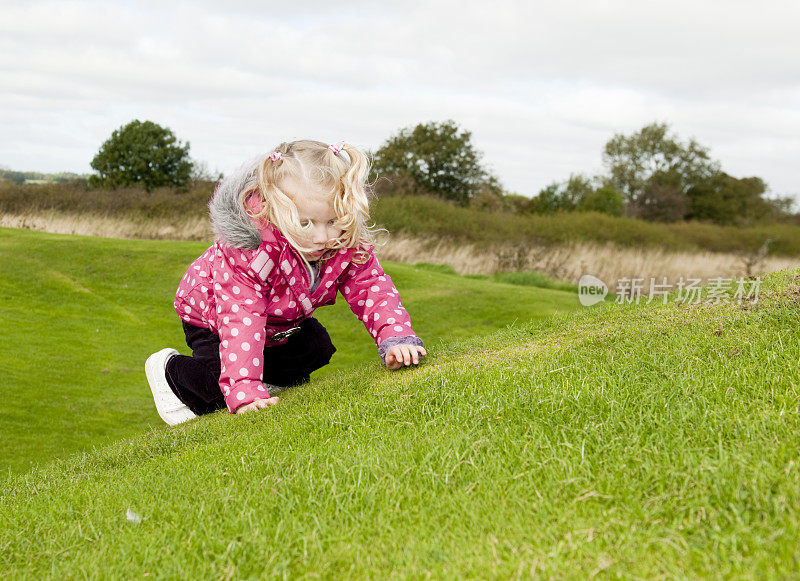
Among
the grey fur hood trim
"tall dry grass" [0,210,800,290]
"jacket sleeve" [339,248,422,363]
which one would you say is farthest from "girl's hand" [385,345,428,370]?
"tall dry grass" [0,210,800,290]

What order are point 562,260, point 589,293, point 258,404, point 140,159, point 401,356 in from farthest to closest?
1. point 140,159
2. point 562,260
3. point 589,293
4. point 401,356
5. point 258,404

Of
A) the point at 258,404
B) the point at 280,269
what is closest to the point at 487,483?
the point at 258,404

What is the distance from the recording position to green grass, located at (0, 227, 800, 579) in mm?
1495

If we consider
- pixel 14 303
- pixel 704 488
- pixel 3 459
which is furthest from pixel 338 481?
pixel 14 303

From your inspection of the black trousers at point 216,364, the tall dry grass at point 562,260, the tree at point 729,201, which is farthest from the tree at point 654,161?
the black trousers at point 216,364

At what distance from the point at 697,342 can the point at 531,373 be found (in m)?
0.72

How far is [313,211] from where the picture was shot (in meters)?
3.57

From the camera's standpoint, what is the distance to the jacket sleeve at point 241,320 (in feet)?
11.7

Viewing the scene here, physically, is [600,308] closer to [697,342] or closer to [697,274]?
[697,342]

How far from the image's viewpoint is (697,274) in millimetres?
16906

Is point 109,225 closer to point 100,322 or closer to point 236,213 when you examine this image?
point 100,322

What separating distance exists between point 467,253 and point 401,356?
42.8ft

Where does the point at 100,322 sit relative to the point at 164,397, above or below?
below

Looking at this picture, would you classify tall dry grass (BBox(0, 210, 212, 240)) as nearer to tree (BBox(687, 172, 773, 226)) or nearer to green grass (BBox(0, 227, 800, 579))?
green grass (BBox(0, 227, 800, 579))
